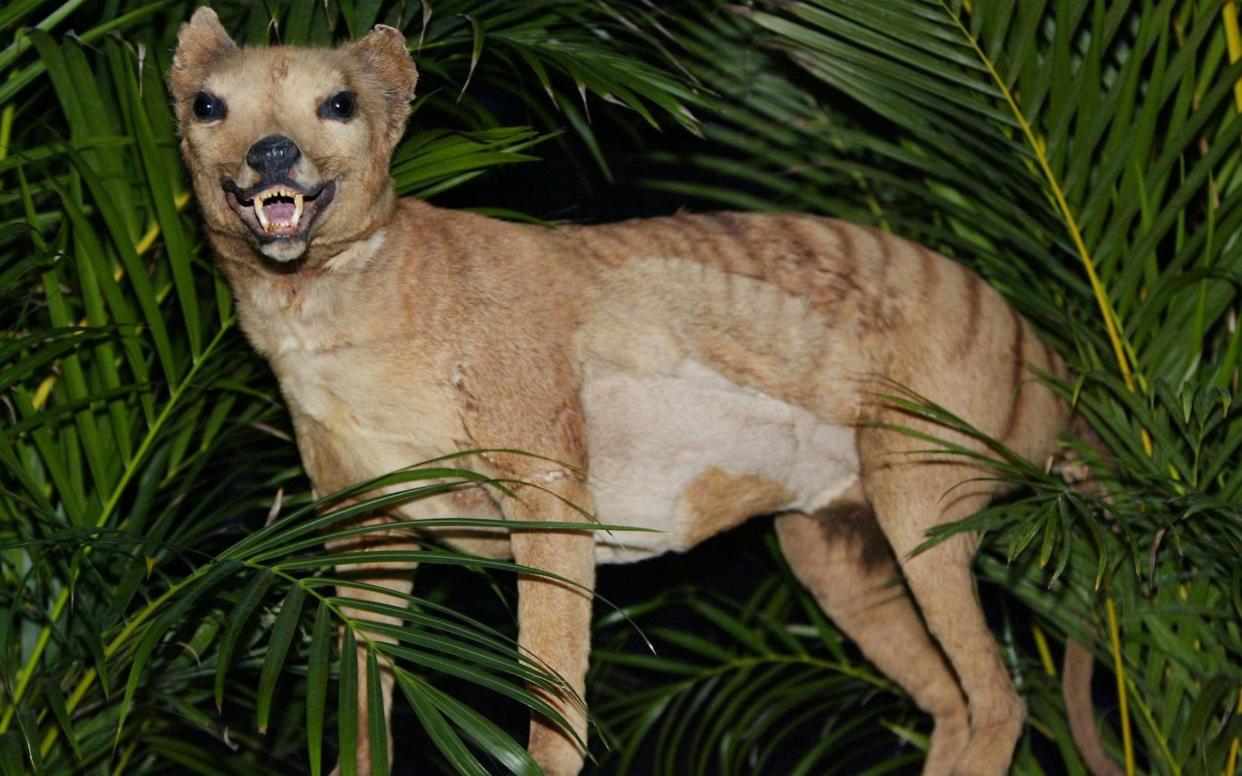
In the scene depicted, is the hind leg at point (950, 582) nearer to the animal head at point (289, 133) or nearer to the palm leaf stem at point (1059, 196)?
the palm leaf stem at point (1059, 196)

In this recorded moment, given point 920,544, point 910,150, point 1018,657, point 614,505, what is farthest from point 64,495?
point 1018,657

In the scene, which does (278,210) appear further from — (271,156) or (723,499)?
(723,499)

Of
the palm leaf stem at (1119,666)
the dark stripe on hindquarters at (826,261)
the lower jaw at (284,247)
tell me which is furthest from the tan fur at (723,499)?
the lower jaw at (284,247)

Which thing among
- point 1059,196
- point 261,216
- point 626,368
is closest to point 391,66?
point 261,216

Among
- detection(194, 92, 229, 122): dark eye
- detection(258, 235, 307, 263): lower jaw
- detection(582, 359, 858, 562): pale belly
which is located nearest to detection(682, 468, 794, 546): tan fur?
detection(582, 359, 858, 562): pale belly

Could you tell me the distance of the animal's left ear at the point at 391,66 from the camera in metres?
2.47

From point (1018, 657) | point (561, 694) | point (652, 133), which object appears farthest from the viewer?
point (652, 133)

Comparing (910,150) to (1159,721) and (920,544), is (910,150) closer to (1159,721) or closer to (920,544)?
(920,544)

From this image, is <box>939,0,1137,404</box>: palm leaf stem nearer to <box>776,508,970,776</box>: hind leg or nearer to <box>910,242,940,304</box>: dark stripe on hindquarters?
<box>910,242,940,304</box>: dark stripe on hindquarters

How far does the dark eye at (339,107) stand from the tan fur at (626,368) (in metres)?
0.02

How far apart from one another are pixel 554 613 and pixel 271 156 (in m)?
0.87

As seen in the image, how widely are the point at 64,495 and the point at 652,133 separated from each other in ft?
6.17

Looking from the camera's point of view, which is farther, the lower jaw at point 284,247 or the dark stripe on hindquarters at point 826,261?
the dark stripe on hindquarters at point 826,261

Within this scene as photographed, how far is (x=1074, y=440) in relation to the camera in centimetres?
292
